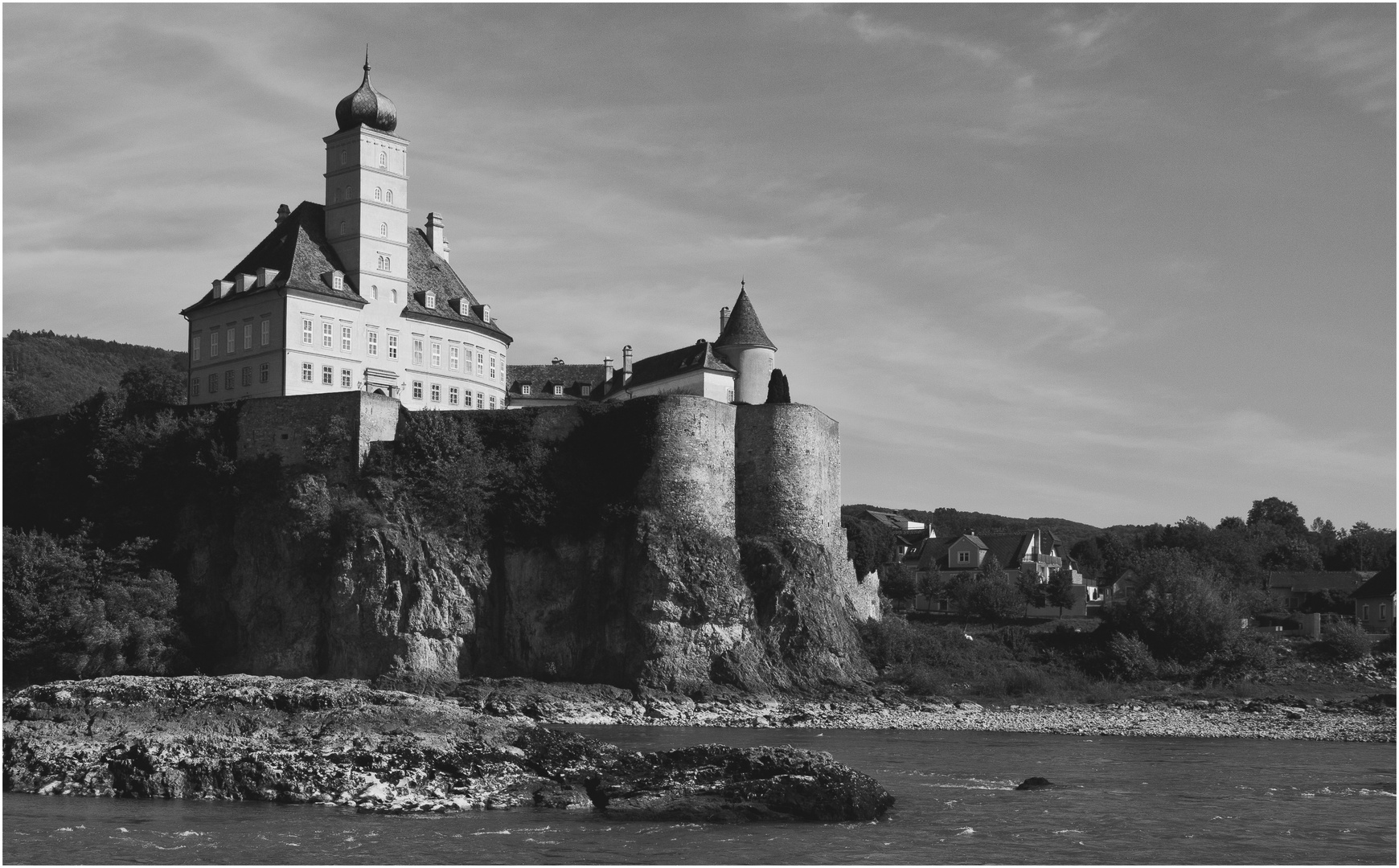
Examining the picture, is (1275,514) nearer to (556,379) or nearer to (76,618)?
(556,379)

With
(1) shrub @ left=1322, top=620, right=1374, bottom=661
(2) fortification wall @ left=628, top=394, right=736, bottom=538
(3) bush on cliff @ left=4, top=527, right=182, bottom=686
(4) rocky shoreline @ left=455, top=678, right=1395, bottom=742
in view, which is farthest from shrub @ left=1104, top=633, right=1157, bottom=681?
(3) bush on cliff @ left=4, top=527, right=182, bottom=686

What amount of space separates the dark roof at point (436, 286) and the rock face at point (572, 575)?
7.05 m

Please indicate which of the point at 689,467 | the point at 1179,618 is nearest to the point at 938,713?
the point at 689,467

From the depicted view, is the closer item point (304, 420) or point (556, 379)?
point (304, 420)

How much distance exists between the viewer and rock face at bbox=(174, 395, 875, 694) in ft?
183

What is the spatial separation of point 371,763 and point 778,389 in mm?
33391

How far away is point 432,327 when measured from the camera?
65.2 metres

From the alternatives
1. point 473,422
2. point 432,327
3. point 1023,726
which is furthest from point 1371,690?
point 432,327

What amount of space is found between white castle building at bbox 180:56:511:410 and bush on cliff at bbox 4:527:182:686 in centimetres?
867

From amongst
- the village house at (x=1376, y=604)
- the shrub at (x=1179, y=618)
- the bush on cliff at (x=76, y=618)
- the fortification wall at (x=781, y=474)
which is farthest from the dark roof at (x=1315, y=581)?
the bush on cliff at (x=76, y=618)

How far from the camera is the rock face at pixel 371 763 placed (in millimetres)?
30906

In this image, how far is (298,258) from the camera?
6209 cm

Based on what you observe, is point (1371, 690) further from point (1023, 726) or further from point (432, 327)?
point (432, 327)

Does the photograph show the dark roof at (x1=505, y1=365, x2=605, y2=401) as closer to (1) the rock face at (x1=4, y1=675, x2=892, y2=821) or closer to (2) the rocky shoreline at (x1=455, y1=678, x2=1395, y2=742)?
(2) the rocky shoreline at (x1=455, y1=678, x2=1395, y2=742)
